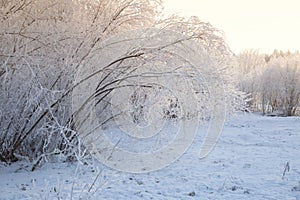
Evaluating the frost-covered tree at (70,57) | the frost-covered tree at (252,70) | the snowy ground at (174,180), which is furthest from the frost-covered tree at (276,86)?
the frost-covered tree at (70,57)

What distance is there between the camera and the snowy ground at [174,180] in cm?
515

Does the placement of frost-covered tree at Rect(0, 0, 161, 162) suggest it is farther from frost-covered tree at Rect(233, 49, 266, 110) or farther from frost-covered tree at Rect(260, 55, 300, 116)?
frost-covered tree at Rect(260, 55, 300, 116)

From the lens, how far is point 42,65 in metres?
6.60

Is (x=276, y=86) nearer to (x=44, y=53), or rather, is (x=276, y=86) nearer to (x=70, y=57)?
(x=70, y=57)

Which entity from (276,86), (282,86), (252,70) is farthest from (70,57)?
(252,70)

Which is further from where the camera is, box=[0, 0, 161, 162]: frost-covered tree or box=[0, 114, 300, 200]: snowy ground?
box=[0, 0, 161, 162]: frost-covered tree

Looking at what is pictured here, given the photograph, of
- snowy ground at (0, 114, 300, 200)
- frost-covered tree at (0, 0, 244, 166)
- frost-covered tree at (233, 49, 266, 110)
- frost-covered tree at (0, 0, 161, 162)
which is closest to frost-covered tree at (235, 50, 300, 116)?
frost-covered tree at (233, 49, 266, 110)

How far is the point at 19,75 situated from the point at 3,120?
3.60 feet

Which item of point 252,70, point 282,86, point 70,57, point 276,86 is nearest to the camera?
point 70,57

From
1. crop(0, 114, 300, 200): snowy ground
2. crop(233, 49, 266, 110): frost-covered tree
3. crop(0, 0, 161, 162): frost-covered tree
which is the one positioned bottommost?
crop(0, 114, 300, 200): snowy ground

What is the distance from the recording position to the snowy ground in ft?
Result: 16.9

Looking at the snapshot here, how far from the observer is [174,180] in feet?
20.2

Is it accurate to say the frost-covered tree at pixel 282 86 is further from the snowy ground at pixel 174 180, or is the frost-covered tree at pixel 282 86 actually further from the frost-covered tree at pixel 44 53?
the frost-covered tree at pixel 44 53

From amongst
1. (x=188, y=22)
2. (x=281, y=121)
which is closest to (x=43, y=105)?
(x=188, y=22)
